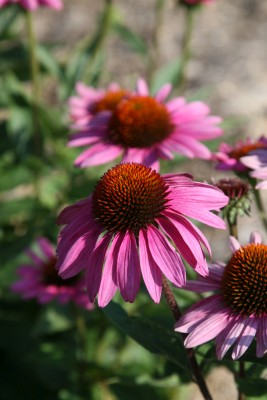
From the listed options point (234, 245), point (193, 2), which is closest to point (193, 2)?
point (193, 2)

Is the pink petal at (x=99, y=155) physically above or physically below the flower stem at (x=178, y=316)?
above

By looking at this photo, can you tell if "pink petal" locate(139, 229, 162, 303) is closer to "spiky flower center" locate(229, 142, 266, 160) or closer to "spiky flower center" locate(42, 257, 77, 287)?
"spiky flower center" locate(229, 142, 266, 160)

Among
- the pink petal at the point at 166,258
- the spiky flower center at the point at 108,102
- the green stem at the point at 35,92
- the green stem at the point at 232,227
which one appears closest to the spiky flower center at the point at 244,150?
the green stem at the point at 232,227

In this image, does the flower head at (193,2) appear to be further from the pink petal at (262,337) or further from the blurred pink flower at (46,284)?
the pink petal at (262,337)

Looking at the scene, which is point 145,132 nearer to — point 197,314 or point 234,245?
point 234,245

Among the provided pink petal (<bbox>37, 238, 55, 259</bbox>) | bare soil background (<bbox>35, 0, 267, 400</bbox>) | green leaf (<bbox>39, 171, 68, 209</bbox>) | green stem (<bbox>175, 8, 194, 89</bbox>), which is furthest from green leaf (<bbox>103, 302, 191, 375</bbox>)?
bare soil background (<bbox>35, 0, 267, 400</bbox>)

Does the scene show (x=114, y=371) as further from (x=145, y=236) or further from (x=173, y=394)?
(x=145, y=236)

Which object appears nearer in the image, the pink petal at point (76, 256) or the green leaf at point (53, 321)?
the pink petal at point (76, 256)

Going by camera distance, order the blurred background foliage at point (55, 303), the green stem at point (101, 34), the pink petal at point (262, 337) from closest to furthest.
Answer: the pink petal at point (262, 337) < the blurred background foliage at point (55, 303) < the green stem at point (101, 34)

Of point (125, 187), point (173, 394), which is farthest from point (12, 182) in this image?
point (125, 187)
